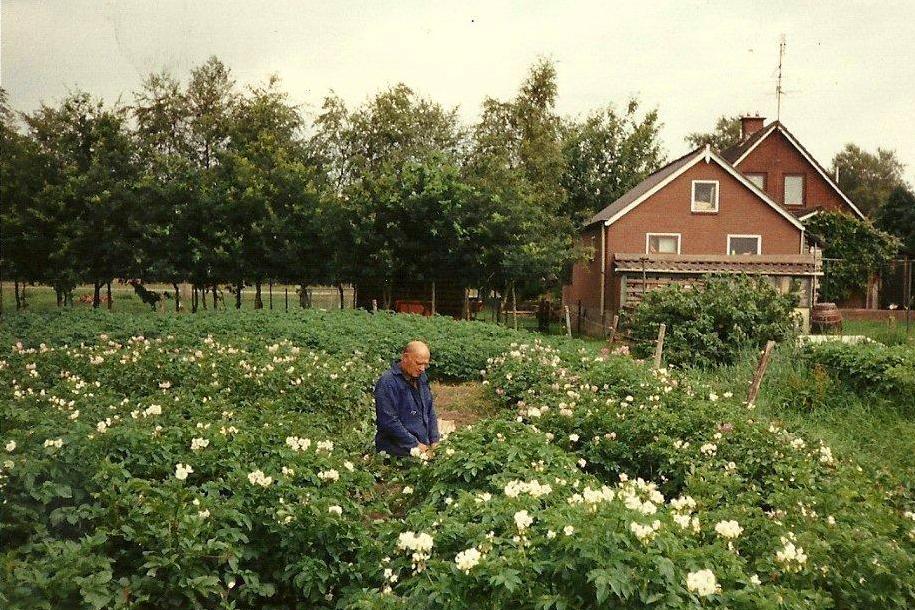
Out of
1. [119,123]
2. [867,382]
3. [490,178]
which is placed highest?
[119,123]

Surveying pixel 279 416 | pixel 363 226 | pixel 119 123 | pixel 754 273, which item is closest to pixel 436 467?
pixel 279 416

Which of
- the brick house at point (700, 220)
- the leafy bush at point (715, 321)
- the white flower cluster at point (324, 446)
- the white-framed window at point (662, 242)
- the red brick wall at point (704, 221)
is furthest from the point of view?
the white-framed window at point (662, 242)

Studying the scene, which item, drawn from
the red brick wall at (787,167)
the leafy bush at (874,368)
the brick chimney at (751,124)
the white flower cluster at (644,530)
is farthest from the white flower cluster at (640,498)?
the brick chimney at (751,124)

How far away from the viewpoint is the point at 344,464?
212 inches

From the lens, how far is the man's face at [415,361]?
7090mm

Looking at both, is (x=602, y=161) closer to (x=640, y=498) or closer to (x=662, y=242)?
(x=662, y=242)

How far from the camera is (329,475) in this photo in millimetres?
5082

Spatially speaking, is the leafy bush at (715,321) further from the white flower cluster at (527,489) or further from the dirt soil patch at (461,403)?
the white flower cluster at (527,489)

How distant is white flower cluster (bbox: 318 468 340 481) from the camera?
507cm

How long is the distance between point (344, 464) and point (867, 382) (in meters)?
8.64

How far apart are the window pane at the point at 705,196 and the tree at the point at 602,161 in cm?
1496

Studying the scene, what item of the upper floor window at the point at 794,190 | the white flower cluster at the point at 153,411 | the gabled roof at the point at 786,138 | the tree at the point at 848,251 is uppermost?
the gabled roof at the point at 786,138

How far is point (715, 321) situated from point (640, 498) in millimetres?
11748

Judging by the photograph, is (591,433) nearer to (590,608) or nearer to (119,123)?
(590,608)
